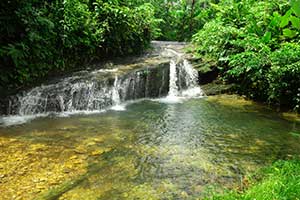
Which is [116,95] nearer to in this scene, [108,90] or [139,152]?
[108,90]

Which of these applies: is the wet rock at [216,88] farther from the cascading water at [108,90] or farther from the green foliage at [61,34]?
the green foliage at [61,34]

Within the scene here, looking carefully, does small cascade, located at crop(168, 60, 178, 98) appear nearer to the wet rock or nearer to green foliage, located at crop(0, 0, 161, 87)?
the wet rock

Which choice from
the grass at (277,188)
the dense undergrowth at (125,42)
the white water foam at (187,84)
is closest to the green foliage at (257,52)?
the dense undergrowth at (125,42)

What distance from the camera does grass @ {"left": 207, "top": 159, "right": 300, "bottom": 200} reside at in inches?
136

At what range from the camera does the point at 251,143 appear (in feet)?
20.7

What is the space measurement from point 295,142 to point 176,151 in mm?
2342

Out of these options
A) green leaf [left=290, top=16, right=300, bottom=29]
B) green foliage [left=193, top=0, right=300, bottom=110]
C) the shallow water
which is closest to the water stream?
the shallow water

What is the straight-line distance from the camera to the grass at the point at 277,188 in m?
3.45

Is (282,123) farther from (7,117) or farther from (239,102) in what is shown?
(7,117)

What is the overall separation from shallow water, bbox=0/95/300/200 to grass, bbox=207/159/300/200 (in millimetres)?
505

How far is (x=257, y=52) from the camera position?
32.9 feet

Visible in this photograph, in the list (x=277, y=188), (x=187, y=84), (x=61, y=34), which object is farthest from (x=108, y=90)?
(x=277, y=188)

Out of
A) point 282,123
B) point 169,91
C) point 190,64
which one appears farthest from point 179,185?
point 190,64

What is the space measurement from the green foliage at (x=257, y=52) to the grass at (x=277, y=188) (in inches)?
140
